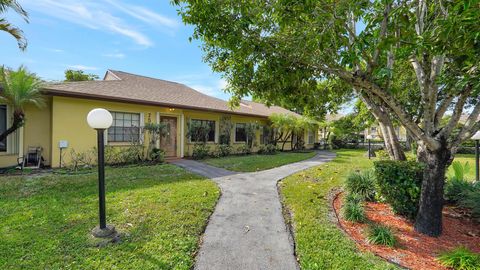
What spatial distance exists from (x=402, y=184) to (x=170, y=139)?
35.9 feet

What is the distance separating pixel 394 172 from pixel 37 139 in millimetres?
12350

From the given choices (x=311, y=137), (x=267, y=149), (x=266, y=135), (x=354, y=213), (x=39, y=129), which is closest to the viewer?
(x=354, y=213)

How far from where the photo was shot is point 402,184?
4973 mm

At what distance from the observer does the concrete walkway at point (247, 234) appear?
332 centimetres

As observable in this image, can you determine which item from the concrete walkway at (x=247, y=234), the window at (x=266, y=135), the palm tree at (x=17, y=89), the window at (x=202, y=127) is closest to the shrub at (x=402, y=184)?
the concrete walkway at (x=247, y=234)

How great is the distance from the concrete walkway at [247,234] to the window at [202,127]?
6945mm

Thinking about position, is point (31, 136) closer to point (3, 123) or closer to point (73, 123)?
point (3, 123)

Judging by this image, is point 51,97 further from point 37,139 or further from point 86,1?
point 86,1

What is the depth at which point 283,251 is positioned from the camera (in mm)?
3639

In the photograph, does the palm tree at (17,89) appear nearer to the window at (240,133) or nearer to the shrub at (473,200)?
the window at (240,133)

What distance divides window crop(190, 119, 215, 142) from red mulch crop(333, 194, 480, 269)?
9490 mm

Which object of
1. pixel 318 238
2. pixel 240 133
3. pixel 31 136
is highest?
pixel 240 133

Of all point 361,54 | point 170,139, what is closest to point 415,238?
point 361,54

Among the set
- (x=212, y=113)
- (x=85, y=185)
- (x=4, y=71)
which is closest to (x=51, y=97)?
(x=4, y=71)
